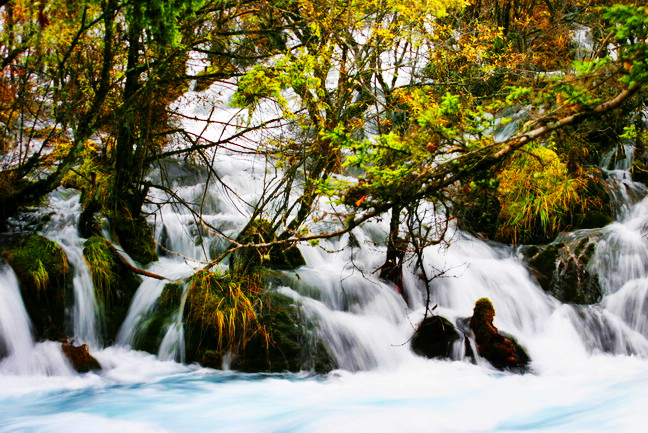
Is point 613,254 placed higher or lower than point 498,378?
higher

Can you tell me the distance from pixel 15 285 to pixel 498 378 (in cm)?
529

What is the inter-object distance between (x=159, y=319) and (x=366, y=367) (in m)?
2.45

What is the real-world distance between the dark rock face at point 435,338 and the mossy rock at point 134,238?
147 inches

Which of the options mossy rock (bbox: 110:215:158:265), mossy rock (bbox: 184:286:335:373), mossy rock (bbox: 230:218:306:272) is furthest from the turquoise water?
mossy rock (bbox: 110:215:158:265)

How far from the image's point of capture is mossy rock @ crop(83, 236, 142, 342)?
548 centimetres

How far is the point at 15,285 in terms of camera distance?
4969 millimetres

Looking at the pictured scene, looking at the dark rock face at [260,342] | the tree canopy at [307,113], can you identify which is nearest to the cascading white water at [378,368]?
the dark rock face at [260,342]

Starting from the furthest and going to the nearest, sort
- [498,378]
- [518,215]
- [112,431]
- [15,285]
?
[518,215]
[498,378]
[15,285]
[112,431]

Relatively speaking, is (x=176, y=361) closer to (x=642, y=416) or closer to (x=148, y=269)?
(x=148, y=269)

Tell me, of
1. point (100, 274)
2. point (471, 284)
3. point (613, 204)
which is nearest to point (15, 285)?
point (100, 274)

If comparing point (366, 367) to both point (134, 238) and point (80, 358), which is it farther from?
point (134, 238)

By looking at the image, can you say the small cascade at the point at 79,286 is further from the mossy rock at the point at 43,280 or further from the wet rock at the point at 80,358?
the wet rock at the point at 80,358

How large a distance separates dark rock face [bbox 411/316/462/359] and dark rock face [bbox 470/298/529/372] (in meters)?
0.27

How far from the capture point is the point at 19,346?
15.4 ft
